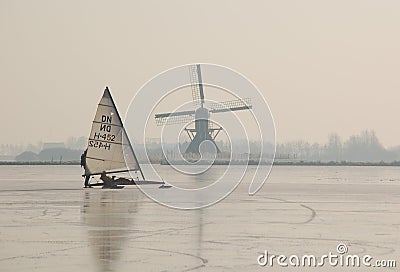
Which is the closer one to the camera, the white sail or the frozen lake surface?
the frozen lake surface

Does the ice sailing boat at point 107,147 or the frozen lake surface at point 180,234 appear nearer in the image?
the frozen lake surface at point 180,234

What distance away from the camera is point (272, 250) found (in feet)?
73.6

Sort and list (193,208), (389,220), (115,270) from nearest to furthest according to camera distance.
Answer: (115,270) < (389,220) < (193,208)

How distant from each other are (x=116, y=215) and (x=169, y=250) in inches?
476

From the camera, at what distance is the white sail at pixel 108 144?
58281 mm

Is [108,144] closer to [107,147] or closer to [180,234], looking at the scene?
[107,147]

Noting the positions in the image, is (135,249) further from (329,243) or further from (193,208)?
(193,208)

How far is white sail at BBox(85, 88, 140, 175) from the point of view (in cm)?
5828

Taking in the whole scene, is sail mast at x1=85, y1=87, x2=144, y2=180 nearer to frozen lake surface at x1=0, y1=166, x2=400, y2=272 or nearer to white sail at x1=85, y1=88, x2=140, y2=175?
white sail at x1=85, y1=88, x2=140, y2=175

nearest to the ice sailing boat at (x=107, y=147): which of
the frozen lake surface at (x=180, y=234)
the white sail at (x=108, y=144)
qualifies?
the white sail at (x=108, y=144)

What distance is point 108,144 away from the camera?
58.6m

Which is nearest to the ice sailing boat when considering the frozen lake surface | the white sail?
the white sail

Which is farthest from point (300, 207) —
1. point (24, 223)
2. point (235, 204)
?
point (24, 223)

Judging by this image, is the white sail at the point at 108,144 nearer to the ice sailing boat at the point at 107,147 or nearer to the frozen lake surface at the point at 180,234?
the ice sailing boat at the point at 107,147
